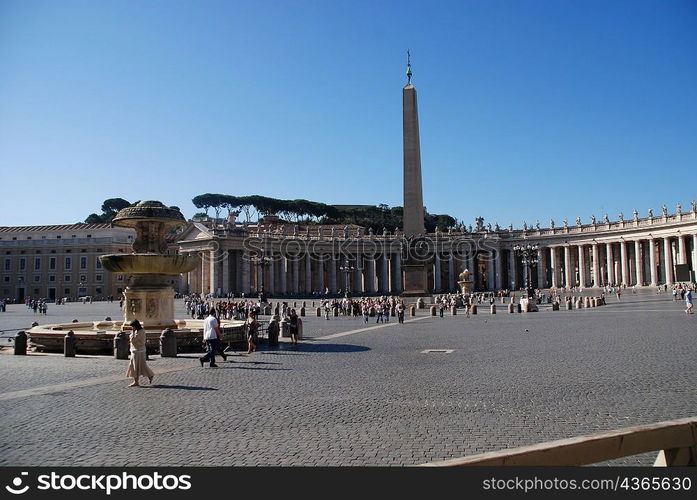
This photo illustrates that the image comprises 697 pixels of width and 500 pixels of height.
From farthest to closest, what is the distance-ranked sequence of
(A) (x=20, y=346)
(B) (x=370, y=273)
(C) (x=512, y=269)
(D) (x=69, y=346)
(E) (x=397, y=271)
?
(B) (x=370, y=273) < (E) (x=397, y=271) < (C) (x=512, y=269) < (A) (x=20, y=346) < (D) (x=69, y=346)

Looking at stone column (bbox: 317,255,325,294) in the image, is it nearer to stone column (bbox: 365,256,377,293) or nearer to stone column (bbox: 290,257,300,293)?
stone column (bbox: 290,257,300,293)

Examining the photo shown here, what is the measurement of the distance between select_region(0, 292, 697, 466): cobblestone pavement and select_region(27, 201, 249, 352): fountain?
4.17 ft

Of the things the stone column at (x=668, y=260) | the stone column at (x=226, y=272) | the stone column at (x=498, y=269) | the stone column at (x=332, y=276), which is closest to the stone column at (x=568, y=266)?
the stone column at (x=498, y=269)

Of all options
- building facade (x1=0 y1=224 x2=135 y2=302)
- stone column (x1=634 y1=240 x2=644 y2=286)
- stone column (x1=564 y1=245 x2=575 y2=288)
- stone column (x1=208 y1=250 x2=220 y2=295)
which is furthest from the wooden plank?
building facade (x1=0 y1=224 x2=135 y2=302)

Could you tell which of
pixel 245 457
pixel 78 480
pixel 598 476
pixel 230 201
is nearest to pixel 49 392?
pixel 245 457

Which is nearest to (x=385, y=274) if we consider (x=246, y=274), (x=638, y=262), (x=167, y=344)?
(x=246, y=274)

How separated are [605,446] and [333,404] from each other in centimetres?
513

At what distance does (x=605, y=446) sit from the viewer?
425cm

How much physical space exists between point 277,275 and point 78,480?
83796 millimetres

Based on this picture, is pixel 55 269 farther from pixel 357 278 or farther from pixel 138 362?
pixel 138 362

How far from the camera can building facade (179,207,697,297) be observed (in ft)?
256

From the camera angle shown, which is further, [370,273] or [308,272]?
[370,273]

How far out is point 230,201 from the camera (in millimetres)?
122625

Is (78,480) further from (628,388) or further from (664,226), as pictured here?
(664,226)
